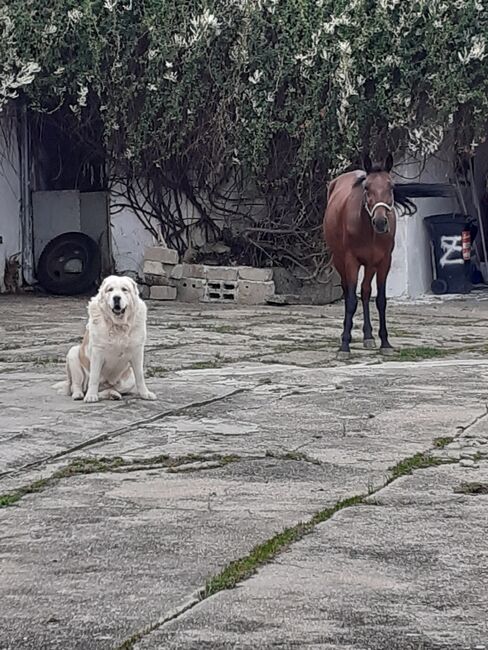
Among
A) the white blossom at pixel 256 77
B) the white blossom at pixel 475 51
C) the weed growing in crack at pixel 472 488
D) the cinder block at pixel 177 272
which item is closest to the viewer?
the weed growing in crack at pixel 472 488

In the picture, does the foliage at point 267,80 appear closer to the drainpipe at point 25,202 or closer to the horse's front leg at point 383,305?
the drainpipe at point 25,202

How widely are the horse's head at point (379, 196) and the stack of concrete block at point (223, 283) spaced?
5763 mm

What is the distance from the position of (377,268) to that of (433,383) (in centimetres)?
234

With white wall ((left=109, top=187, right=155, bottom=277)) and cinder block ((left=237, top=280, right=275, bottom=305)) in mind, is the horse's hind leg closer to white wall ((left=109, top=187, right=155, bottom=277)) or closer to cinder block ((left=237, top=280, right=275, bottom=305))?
cinder block ((left=237, top=280, right=275, bottom=305))

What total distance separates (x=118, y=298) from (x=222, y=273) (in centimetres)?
858

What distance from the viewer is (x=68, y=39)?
1562cm

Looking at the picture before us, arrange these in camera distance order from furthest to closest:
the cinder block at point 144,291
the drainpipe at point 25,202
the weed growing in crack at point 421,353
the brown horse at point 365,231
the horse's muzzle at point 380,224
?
the drainpipe at point 25,202 < the cinder block at point 144,291 < the weed growing in crack at point 421,353 < the brown horse at point 365,231 < the horse's muzzle at point 380,224

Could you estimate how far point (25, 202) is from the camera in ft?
58.9

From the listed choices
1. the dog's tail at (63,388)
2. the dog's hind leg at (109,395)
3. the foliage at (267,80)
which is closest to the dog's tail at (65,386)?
the dog's tail at (63,388)

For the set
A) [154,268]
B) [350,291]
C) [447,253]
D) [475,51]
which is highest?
[475,51]

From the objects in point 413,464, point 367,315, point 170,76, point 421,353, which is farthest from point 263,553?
point 170,76

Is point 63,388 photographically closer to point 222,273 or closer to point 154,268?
point 222,273

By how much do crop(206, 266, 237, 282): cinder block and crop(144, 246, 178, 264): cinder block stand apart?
0.62 meters

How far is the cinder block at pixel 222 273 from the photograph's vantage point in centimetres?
1619
